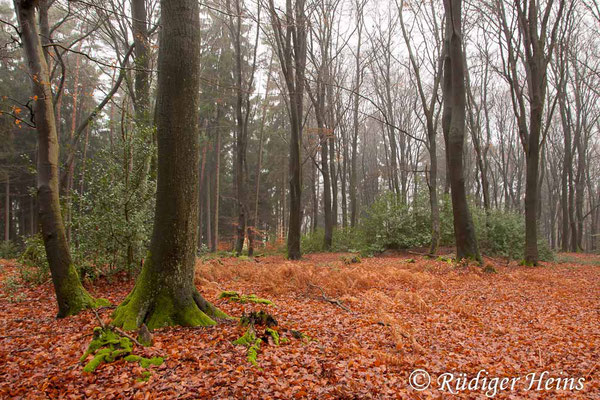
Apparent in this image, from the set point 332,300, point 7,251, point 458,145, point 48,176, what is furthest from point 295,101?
point 7,251

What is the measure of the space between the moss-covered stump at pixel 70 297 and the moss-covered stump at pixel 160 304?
1157 mm

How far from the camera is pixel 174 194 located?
4.04 metres

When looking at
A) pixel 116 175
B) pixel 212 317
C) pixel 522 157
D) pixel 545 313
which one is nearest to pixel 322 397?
pixel 212 317

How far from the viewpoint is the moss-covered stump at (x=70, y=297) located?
469cm

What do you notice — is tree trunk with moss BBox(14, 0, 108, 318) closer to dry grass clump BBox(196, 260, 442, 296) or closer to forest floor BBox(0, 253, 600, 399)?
forest floor BBox(0, 253, 600, 399)

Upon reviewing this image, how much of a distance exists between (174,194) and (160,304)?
1.31 m

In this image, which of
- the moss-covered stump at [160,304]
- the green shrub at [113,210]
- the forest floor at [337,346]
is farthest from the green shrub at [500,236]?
the moss-covered stump at [160,304]

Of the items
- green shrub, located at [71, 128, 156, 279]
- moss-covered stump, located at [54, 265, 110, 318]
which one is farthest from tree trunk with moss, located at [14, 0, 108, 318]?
green shrub, located at [71, 128, 156, 279]

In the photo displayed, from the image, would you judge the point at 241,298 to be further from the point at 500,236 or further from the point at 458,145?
the point at 500,236

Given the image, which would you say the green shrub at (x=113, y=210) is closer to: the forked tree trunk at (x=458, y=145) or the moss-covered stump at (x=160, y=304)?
the moss-covered stump at (x=160, y=304)

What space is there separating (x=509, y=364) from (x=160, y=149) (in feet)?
14.7

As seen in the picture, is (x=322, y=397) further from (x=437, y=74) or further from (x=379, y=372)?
(x=437, y=74)

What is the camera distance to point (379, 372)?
10.5 feet

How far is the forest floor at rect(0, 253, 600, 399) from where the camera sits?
2824 mm
